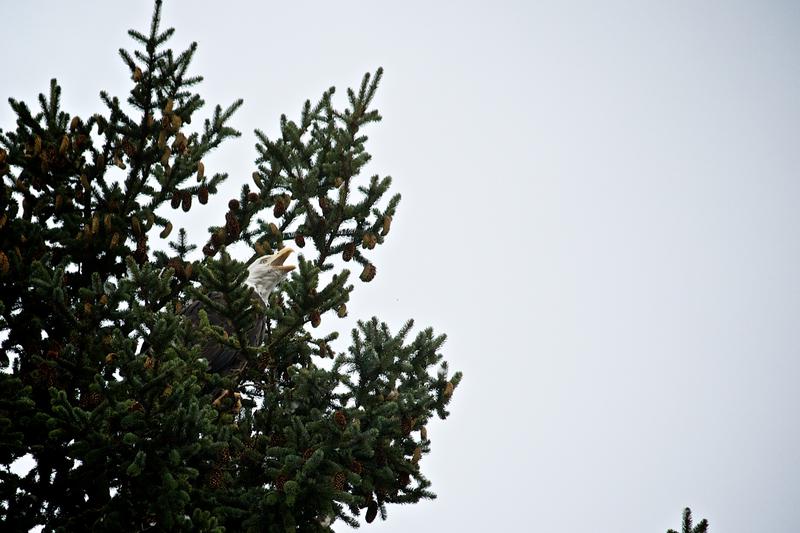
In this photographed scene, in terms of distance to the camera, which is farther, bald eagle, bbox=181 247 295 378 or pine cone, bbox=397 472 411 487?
bald eagle, bbox=181 247 295 378

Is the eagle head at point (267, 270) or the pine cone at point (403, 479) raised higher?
the eagle head at point (267, 270)

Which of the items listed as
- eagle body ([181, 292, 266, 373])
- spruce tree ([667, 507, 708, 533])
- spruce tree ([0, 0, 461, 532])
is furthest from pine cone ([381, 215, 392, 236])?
spruce tree ([667, 507, 708, 533])

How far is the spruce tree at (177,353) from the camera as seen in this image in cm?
400

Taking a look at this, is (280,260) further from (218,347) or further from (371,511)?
(371,511)

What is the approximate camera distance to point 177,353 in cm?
420

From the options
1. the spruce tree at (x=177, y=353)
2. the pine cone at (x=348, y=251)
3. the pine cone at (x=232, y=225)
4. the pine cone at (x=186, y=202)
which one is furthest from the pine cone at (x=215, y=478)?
the pine cone at (x=186, y=202)

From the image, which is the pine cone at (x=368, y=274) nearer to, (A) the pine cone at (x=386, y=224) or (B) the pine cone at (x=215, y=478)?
(A) the pine cone at (x=386, y=224)

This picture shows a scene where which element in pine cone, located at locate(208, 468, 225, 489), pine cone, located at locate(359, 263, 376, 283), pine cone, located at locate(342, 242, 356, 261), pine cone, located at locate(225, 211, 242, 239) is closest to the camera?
pine cone, located at locate(208, 468, 225, 489)

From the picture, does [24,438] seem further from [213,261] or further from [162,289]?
[213,261]

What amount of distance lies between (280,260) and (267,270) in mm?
156

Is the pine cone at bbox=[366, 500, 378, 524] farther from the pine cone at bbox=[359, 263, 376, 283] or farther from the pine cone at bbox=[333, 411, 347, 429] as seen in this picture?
the pine cone at bbox=[359, 263, 376, 283]

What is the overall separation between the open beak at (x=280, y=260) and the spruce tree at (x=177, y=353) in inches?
20.5

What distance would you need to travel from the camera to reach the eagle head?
257 inches

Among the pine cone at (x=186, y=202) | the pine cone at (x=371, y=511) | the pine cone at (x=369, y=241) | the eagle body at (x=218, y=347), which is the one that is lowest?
the pine cone at (x=371, y=511)
